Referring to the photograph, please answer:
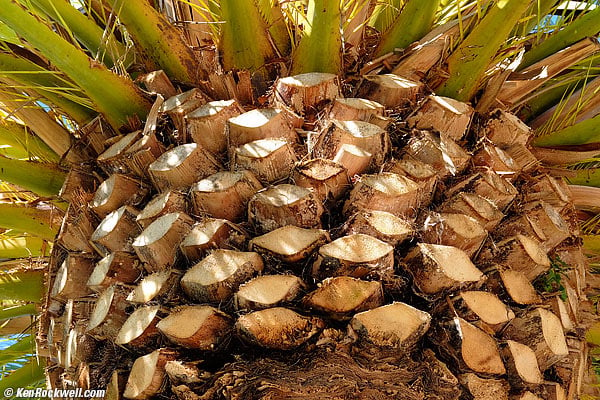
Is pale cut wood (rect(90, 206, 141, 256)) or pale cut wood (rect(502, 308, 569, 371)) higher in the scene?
pale cut wood (rect(90, 206, 141, 256))

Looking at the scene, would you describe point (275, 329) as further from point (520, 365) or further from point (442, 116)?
point (442, 116)

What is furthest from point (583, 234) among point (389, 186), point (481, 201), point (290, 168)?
point (290, 168)

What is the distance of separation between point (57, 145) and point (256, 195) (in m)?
0.59

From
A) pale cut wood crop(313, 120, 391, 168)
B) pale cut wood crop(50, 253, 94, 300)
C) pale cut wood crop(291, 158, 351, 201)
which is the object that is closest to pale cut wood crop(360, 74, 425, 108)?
pale cut wood crop(313, 120, 391, 168)

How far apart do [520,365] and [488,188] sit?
0.32 meters

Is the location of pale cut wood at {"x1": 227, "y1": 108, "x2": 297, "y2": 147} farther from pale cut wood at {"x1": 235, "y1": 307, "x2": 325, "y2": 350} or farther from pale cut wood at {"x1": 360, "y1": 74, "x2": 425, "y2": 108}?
pale cut wood at {"x1": 235, "y1": 307, "x2": 325, "y2": 350}

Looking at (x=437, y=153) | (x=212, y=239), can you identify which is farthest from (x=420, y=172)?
(x=212, y=239)

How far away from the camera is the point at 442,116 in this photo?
117 centimetres

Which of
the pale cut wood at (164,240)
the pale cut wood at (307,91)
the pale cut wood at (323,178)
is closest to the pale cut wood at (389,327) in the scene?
the pale cut wood at (323,178)

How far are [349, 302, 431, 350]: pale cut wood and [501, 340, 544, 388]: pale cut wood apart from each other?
0.17 m

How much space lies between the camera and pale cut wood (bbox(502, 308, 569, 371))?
3.43 ft

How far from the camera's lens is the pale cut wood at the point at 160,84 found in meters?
1.26

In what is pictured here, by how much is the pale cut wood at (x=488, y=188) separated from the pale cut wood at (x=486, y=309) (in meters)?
0.20

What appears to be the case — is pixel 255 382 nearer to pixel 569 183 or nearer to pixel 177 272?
pixel 177 272
